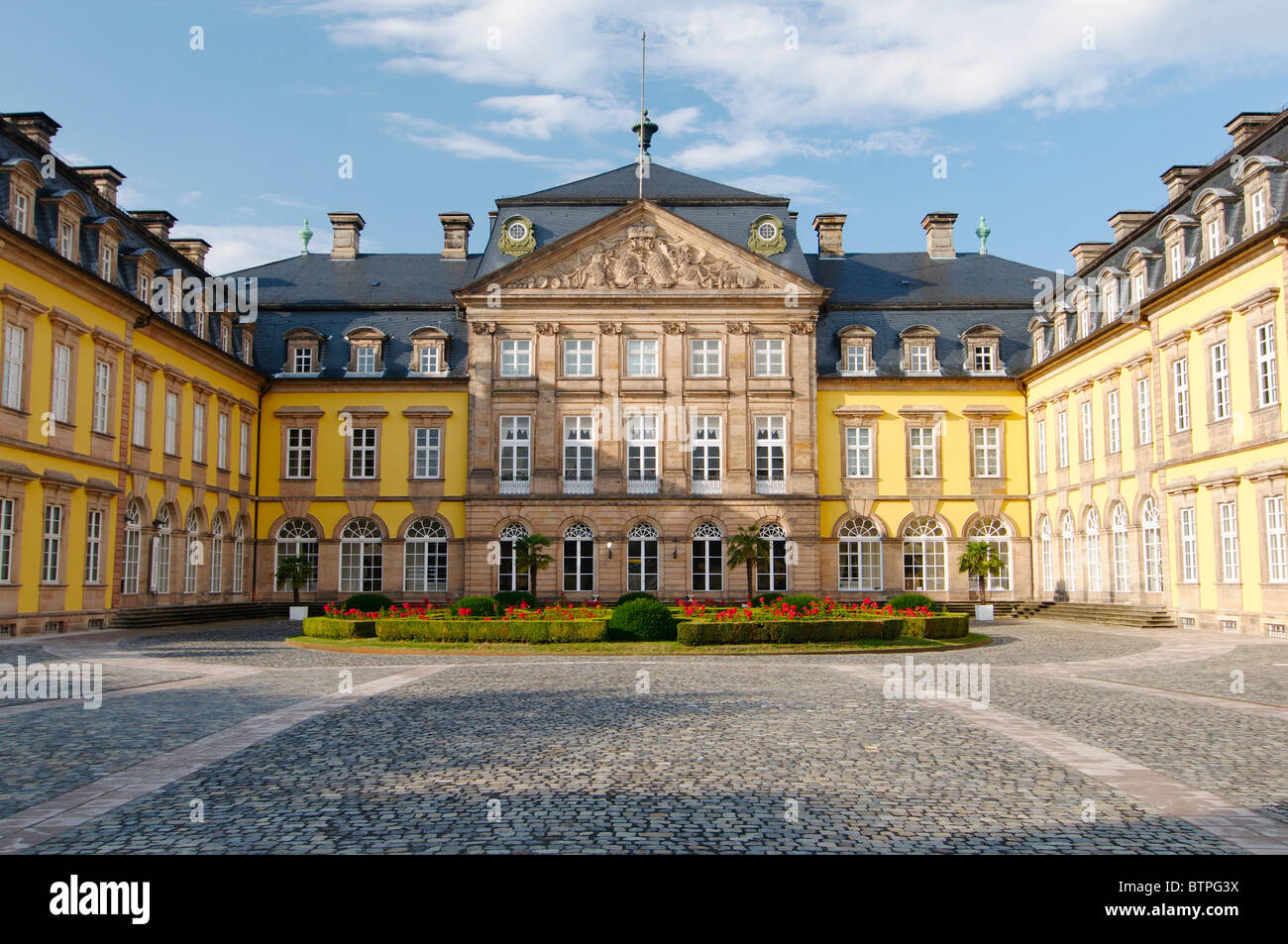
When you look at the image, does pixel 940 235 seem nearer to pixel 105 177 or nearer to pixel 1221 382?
pixel 1221 382

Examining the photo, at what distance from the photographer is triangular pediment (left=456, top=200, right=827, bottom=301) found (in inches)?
1620

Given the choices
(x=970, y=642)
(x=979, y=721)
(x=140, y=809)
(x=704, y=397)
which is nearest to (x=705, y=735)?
(x=979, y=721)

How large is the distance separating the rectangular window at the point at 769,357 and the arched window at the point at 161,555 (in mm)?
21758

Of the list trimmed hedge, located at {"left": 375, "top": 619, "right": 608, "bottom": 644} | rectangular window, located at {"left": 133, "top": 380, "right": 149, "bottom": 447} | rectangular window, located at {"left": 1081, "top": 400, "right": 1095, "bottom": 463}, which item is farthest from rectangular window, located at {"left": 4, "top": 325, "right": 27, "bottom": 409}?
rectangular window, located at {"left": 1081, "top": 400, "right": 1095, "bottom": 463}

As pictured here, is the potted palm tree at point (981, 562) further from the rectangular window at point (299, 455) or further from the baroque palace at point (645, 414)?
the rectangular window at point (299, 455)

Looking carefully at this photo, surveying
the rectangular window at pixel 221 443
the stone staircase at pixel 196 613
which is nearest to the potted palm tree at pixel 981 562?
the stone staircase at pixel 196 613

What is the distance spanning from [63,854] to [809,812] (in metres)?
4.76

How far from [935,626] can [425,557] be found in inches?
893

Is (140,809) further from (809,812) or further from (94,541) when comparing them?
(94,541)

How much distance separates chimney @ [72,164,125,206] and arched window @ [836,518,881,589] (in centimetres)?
2830

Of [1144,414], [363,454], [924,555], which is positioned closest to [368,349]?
[363,454]

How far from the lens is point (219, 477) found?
1538 inches

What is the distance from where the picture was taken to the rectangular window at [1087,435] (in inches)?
1454

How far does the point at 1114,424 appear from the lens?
1396 inches
